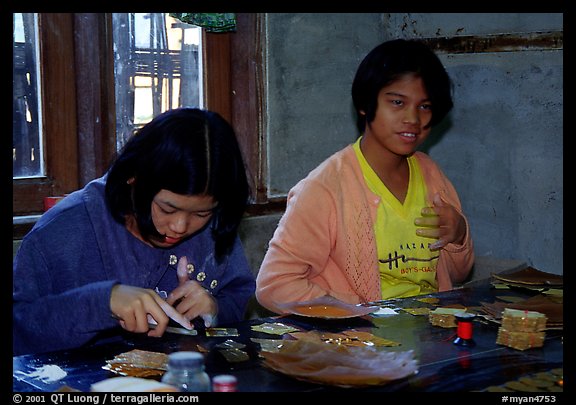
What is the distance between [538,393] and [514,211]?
9.39ft

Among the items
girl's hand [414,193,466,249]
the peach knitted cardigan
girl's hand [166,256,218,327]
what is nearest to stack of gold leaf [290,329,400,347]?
girl's hand [166,256,218,327]

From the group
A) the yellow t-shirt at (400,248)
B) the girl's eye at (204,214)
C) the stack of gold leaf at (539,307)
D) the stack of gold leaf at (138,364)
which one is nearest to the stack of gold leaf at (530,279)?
the stack of gold leaf at (539,307)

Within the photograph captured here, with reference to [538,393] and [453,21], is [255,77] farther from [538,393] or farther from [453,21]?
[538,393]

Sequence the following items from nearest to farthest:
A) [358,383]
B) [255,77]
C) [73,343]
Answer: [358,383], [73,343], [255,77]

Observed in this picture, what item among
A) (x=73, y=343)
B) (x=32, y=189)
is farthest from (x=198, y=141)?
(x=32, y=189)

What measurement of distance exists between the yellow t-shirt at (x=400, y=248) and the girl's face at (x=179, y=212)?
0.89m

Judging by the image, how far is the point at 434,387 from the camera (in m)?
1.77

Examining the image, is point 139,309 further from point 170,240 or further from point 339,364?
point 339,364

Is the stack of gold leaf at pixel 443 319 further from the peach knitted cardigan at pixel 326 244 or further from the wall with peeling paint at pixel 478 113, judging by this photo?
the wall with peeling paint at pixel 478 113

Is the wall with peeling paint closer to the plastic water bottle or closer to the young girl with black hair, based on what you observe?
the young girl with black hair

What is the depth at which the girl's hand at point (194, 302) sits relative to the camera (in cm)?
230

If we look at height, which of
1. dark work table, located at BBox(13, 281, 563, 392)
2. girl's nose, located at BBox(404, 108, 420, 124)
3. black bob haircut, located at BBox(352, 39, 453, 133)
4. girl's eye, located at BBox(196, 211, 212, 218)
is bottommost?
dark work table, located at BBox(13, 281, 563, 392)

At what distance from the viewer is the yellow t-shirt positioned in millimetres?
2922

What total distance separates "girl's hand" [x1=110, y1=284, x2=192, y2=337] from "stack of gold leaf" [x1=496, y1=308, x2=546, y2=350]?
35.5 inches
